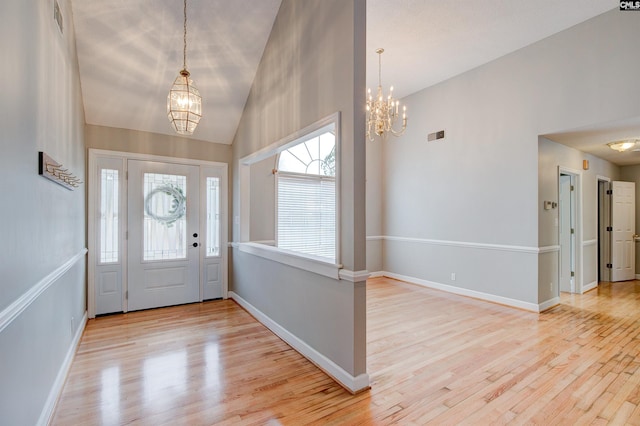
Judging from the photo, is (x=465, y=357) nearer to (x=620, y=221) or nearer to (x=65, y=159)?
(x=65, y=159)

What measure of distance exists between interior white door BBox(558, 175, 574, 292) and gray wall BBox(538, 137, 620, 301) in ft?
0.36

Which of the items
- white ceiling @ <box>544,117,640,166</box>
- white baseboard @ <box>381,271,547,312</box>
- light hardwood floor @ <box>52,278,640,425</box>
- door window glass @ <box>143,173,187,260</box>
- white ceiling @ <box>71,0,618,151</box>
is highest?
white ceiling @ <box>71,0,618,151</box>

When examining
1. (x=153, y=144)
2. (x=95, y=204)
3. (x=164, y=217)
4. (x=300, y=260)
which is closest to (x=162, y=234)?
(x=164, y=217)

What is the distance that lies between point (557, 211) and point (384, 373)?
399 cm

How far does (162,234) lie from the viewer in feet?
15.3

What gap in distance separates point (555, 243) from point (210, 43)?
5.61m

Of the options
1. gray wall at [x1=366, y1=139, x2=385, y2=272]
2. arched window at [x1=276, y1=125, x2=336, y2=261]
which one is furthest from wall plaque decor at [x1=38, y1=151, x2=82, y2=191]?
gray wall at [x1=366, y1=139, x2=385, y2=272]

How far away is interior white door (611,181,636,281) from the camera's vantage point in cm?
619

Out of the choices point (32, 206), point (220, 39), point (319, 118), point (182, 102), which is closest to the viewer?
point (32, 206)

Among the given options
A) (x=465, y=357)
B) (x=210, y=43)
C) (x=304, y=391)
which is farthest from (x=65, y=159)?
(x=465, y=357)

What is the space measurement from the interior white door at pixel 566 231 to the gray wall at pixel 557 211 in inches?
4.3

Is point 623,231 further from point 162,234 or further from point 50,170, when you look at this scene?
point 50,170

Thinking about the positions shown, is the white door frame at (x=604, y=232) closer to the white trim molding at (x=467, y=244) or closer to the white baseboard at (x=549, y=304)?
the white baseboard at (x=549, y=304)

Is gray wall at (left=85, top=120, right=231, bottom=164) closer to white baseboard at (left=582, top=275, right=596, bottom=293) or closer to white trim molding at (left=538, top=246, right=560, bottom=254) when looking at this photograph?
white trim molding at (left=538, top=246, right=560, bottom=254)
